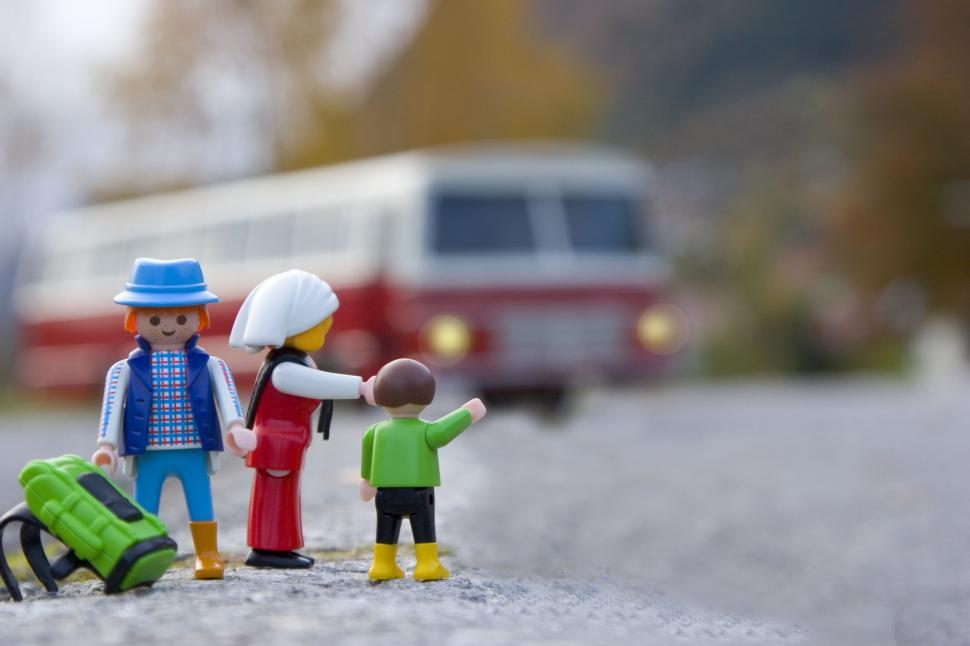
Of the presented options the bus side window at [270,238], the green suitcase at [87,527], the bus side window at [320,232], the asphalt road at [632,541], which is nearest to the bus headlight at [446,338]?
the asphalt road at [632,541]

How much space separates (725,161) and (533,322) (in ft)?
226

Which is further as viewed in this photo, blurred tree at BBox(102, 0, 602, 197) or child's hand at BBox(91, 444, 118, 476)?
blurred tree at BBox(102, 0, 602, 197)

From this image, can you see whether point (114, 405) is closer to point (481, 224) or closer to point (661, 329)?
point (481, 224)

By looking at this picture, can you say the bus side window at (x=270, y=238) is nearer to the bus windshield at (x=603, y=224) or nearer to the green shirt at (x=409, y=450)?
the bus windshield at (x=603, y=224)

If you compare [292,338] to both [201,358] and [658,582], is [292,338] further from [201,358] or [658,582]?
[658,582]

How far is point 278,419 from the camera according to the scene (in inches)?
190

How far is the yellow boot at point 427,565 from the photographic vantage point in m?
4.63

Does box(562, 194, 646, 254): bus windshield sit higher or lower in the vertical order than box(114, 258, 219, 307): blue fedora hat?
higher

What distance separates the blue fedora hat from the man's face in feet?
0.18

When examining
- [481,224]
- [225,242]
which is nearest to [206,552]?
[481,224]

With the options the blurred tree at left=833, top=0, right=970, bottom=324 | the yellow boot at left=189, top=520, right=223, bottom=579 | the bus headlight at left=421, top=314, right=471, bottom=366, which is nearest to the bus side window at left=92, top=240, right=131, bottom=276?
the bus headlight at left=421, top=314, right=471, bottom=366

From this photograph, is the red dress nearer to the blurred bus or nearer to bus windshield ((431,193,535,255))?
the blurred bus

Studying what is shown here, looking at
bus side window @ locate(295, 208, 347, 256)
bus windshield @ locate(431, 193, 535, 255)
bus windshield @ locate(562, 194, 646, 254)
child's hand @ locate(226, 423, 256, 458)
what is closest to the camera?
child's hand @ locate(226, 423, 256, 458)

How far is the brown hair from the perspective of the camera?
468cm
